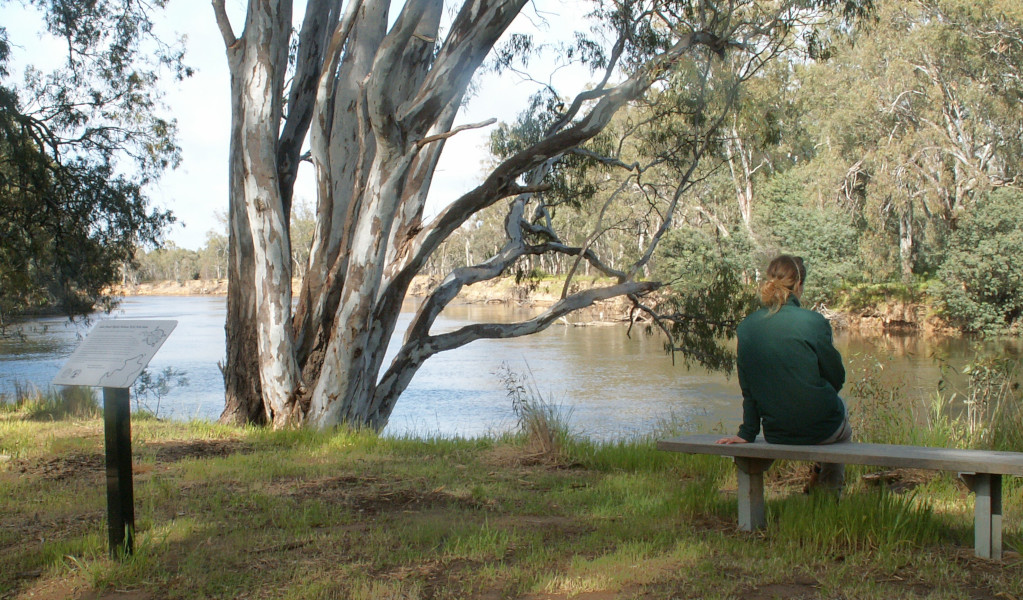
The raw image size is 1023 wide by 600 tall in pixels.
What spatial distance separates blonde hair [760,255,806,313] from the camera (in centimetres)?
309

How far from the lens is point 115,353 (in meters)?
2.79

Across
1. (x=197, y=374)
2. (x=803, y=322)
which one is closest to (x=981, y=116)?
(x=197, y=374)

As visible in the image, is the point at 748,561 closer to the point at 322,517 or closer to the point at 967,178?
the point at 322,517

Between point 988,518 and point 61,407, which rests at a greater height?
point 988,518

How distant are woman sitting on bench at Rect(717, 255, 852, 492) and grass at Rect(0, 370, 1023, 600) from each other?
267 millimetres

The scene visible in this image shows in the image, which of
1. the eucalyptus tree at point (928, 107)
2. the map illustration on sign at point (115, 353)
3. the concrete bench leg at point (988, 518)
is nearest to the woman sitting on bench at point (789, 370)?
the concrete bench leg at point (988, 518)

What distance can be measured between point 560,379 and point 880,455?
1294 centimetres

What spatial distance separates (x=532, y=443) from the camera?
190 inches

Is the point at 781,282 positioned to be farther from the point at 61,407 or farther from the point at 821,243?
the point at 821,243

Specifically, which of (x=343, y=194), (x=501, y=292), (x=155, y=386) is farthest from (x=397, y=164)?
(x=501, y=292)

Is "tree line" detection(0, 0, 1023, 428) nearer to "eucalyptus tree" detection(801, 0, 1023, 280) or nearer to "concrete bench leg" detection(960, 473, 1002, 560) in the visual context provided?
"concrete bench leg" detection(960, 473, 1002, 560)

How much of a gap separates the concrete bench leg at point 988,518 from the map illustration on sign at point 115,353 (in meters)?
2.48

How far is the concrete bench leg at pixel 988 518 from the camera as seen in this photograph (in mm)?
2684

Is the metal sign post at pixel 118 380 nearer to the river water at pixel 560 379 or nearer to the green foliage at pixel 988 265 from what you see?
the river water at pixel 560 379
